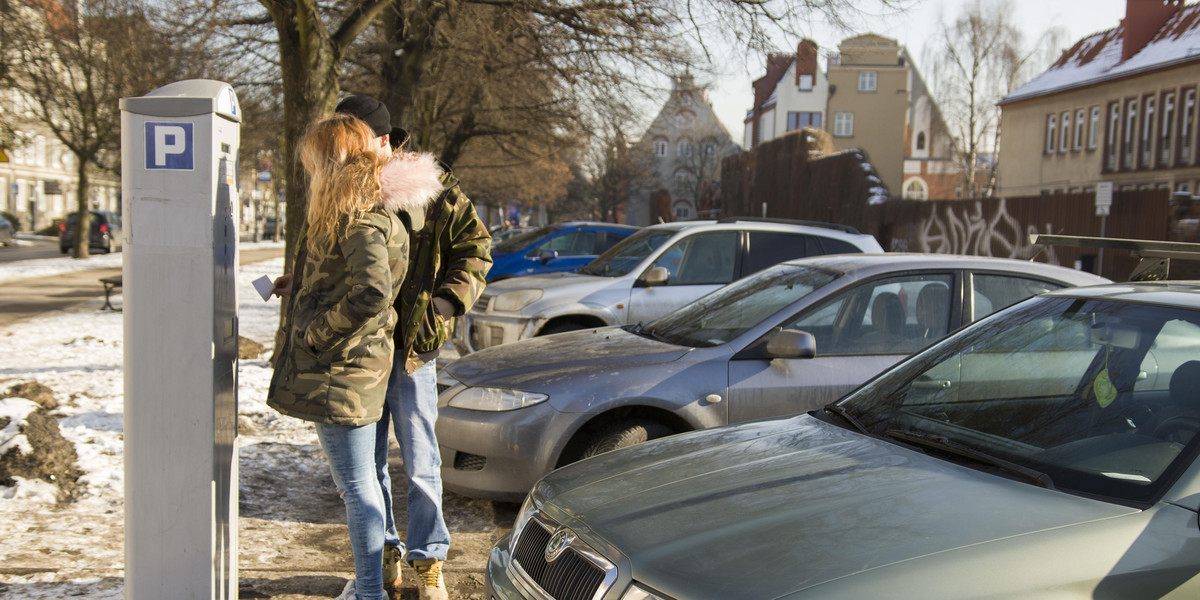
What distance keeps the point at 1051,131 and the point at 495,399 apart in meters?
43.0

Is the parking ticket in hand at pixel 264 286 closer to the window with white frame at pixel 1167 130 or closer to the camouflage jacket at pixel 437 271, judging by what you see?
the camouflage jacket at pixel 437 271

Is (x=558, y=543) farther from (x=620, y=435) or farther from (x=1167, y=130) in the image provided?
(x=1167, y=130)

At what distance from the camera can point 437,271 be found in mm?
3514

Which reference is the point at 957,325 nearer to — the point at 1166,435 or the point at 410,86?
the point at 1166,435

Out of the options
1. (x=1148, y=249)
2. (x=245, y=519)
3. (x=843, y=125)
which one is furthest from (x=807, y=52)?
(x=843, y=125)

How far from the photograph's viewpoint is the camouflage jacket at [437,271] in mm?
3447

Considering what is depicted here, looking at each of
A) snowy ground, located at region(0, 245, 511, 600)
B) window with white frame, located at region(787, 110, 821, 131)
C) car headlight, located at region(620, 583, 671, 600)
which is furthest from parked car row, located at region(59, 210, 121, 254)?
window with white frame, located at region(787, 110, 821, 131)

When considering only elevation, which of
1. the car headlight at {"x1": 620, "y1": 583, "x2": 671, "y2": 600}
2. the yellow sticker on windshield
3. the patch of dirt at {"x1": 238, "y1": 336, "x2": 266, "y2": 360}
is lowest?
the patch of dirt at {"x1": 238, "y1": 336, "x2": 266, "y2": 360}

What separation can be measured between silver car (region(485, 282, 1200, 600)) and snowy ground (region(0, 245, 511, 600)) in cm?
151

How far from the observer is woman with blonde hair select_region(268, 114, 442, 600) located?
10.1 ft

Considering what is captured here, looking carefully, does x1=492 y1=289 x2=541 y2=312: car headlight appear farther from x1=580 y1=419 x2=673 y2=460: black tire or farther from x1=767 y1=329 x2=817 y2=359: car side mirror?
x1=767 y1=329 x2=817 y2=359: car side mirror

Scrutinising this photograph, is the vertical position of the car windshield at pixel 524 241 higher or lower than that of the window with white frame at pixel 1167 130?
lower

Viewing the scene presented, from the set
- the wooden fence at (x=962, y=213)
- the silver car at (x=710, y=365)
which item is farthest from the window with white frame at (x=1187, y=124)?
the silver car at (x=710, y=365)

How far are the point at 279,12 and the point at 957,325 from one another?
6.52 metres
